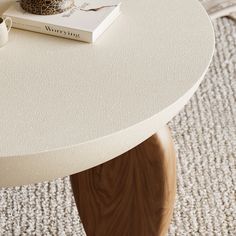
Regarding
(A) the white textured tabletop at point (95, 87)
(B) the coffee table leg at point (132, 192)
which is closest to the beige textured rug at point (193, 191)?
(B) the coffee table leg at point (132, 192)

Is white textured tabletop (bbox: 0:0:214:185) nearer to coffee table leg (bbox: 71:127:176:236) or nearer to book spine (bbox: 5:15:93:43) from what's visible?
book spine (bbox: 5:15:93:43)

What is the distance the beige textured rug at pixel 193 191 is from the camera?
1.11 m

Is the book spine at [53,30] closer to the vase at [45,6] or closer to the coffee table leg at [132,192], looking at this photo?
the vase at [45,6]

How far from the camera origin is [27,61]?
823mm

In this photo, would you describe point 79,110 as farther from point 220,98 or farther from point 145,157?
point 220,98

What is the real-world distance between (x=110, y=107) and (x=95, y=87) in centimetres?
5

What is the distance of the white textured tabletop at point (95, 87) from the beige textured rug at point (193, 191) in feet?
1.30

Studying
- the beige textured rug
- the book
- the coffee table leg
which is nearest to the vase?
the book

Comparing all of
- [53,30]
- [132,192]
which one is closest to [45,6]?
[53,30]

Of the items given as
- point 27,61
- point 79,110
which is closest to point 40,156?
point 79,110

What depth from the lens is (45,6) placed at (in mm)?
883

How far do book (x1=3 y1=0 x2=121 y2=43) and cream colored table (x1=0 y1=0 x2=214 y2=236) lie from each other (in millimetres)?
12

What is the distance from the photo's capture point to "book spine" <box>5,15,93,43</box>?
853mm

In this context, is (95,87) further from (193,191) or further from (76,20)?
(193,191)
